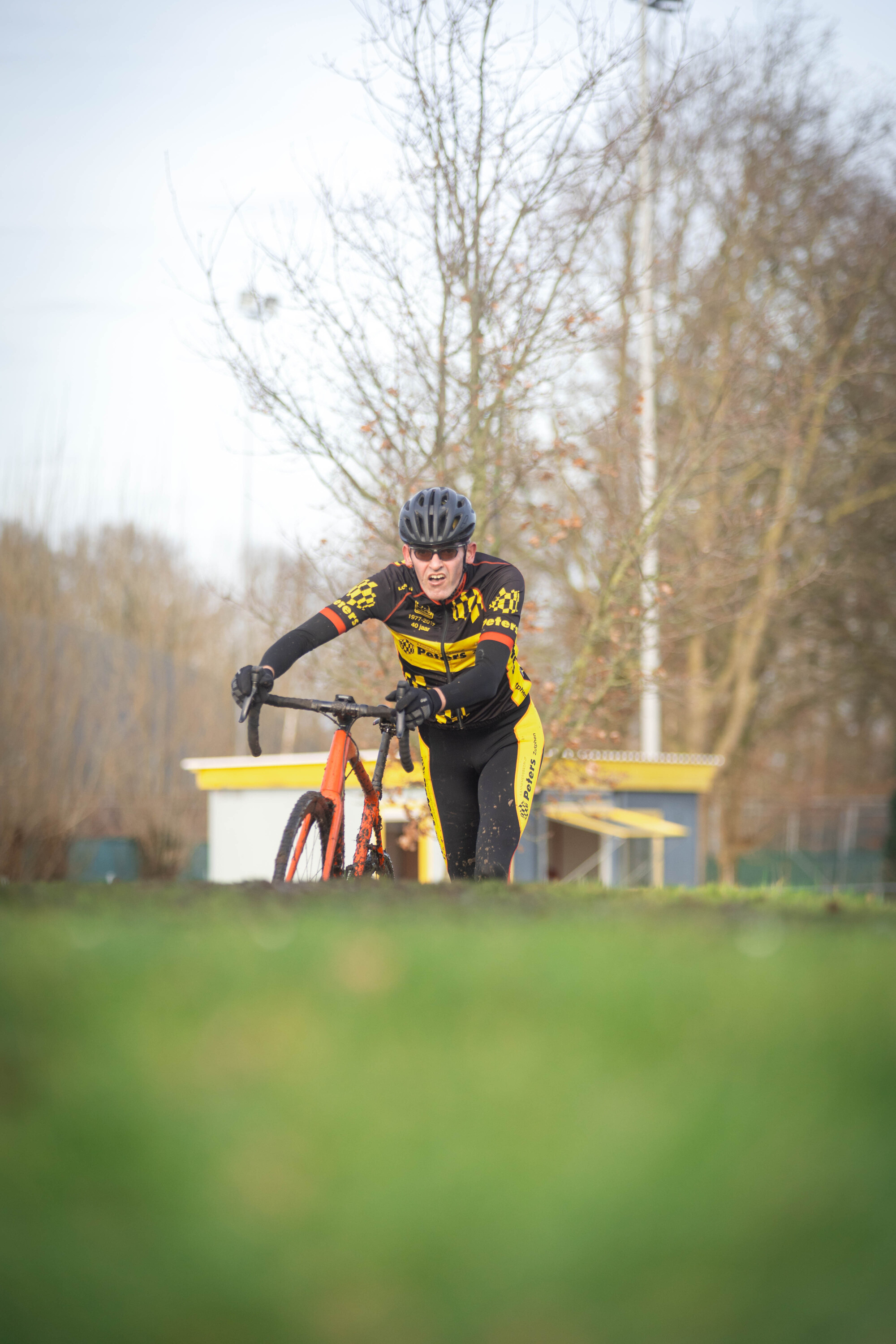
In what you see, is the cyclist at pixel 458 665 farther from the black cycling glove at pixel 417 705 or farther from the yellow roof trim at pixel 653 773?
the yellow roof trim at pixel 653 773

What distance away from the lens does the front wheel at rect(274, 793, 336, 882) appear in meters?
3.88

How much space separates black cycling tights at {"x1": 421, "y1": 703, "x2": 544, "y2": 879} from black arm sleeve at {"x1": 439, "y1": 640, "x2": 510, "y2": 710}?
732 millimetres

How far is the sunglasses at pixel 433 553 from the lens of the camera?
472 centimetres

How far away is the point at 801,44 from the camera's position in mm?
19172

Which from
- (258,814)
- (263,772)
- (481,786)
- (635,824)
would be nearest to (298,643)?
(481,786)

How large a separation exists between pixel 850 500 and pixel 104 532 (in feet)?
42.5

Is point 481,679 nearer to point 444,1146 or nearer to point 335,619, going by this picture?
point 335,619

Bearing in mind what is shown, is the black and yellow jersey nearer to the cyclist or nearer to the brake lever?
the cyclist

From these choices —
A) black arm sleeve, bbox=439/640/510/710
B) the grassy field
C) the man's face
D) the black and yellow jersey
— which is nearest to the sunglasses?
the man's face

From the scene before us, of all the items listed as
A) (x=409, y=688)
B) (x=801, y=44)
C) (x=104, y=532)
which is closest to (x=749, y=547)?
(x=801, y=44)

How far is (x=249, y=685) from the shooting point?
418cm

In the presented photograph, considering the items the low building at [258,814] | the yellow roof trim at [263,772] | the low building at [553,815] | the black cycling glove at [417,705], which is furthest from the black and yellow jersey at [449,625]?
the low building at [258,814]

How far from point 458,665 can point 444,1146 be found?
4097 millimetres

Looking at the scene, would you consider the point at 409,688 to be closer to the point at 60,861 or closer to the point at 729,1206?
the point at 729,1206
